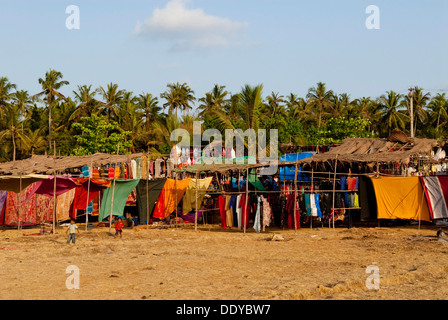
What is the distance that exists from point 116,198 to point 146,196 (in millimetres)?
1299

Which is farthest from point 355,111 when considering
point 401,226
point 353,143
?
point 401,226

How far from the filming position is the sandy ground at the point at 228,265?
853 centimetres

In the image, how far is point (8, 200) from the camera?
66.2ft

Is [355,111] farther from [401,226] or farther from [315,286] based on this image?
[315,286]

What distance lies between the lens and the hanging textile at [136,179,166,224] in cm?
1983

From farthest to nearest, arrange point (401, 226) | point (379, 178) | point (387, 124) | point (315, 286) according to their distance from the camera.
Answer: point (387, 124), point (401, 226), point (379, 178), point (315, 286)

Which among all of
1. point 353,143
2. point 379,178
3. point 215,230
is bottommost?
point 215,230

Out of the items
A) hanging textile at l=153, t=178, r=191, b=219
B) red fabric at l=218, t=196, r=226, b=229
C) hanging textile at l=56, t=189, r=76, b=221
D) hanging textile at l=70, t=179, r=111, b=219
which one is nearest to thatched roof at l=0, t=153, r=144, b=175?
hanging textile at l=70, t=179, r=111, b=219

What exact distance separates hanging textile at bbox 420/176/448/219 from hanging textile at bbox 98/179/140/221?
1015 cm

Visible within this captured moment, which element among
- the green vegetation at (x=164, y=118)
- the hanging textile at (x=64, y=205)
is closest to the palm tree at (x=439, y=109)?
the green vegetation at (x=164, y=118)

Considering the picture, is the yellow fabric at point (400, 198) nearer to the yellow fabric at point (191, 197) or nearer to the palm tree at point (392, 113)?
the yellow fabric at point (191, 197)

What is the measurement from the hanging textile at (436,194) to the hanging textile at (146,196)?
9357 millimetres

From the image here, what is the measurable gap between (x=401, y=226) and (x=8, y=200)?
1479 cm
